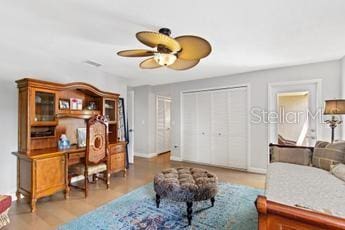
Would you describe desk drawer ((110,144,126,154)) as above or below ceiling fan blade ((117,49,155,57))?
below

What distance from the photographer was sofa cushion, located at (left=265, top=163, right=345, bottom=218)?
1457 millimetres

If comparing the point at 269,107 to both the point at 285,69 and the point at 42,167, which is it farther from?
the point at 42,167

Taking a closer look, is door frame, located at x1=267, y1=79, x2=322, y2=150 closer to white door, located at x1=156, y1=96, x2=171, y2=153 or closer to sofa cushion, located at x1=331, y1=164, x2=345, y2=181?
sofa cushion, located at x1=331, y1=164, x2=345, y2=181

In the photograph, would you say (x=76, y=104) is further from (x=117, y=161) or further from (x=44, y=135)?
(x=117, y=161)

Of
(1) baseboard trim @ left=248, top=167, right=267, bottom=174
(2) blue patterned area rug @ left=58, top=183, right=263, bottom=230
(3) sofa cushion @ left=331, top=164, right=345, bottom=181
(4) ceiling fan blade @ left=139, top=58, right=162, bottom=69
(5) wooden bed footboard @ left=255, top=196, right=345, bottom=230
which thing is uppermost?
(4) ceiling fan blade @ left=139, top=58, right=162, bottom=69

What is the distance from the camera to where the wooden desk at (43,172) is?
268 cm

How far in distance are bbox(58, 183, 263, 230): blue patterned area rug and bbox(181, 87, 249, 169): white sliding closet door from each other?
168cm

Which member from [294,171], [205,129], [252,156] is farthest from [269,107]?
[294,171]

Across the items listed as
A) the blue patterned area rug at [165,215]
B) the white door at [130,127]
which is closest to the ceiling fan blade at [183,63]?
the blue patterned area rug at [165,215]

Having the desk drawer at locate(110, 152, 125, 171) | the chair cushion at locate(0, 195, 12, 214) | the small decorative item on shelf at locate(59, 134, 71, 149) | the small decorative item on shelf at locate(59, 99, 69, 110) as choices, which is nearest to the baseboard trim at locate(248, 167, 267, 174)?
the desk drawer at locate(110, 152, 125, 171)

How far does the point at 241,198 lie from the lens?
2965 millimetres

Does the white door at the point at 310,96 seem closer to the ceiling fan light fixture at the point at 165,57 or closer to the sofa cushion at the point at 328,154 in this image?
the sofa cushion at the point at 328,154

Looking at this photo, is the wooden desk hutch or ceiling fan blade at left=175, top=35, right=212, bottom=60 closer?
ceiling fan blade at left=175, top=35, right=212, bottom=60

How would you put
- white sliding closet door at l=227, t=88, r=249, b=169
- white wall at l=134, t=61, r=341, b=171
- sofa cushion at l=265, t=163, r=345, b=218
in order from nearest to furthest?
sofa cushion at l=265, t=163, r=345, b=218, white wall at l=134, t=61, r=341, b=171, white sliding closet door at l=227, t=88, r=249, b=169
